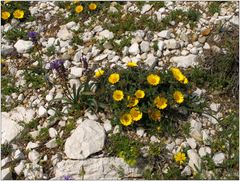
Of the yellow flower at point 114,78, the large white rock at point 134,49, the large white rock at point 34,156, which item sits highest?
the yellow flower at point 114,78

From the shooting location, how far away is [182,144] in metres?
4.37

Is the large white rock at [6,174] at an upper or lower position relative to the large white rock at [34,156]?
lower

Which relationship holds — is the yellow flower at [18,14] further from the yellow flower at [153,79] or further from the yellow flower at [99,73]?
the yellow flower at [153,79]

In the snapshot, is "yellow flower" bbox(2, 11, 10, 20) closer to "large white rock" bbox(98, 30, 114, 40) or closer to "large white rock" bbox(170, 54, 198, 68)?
"large white rock" bbox(98, 30, 114, 40)

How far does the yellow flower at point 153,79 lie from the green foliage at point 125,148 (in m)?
0.65

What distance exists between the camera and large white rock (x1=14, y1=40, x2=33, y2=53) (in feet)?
18.3

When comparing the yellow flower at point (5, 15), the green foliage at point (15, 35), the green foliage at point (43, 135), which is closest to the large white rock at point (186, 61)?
the green foliage at point (43, 135)

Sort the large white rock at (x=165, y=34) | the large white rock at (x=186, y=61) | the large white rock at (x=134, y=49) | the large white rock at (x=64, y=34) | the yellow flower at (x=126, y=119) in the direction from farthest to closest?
the large white rock at (x=64, y=34) < the large white rock at (x=165, y=34) < the large white rock at (x=134, y=49) < the large white rock at (x=186, y=61) < the yellow flower at (x=126, y=119)

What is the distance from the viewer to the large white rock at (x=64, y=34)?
18.5ft

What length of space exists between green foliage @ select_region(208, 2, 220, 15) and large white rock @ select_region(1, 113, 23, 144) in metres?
2.87

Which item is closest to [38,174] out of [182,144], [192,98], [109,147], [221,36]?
[109,147]

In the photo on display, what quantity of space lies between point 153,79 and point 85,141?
3.24 feet

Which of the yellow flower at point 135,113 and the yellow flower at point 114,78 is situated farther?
the yellow flower at point 114,78

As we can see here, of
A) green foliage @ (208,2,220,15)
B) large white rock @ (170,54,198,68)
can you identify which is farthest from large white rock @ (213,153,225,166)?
green foliage @ (208,2,220,15)
